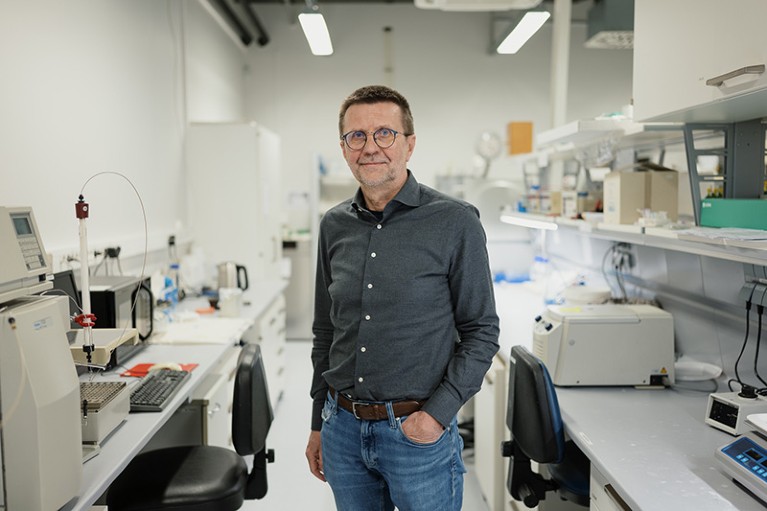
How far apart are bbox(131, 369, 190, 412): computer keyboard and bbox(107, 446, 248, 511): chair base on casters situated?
Result: 205 millimetres

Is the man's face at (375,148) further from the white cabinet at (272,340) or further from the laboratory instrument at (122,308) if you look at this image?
the white cabinet at (272,340)

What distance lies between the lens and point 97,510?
54.7 inches

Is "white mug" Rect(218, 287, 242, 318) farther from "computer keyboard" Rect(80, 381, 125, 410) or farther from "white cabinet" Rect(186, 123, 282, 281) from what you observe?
"computer keyboard" Rect(80, 381, 125, 410)

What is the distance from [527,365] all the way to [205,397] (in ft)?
4.33

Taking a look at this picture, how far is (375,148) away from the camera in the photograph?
1416 millimetres

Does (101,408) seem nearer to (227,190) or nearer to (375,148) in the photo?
(375,148)

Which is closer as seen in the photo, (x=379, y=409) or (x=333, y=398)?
(x=379, y=409)

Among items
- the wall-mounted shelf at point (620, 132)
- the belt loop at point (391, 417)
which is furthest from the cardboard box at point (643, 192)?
the belt loop at point (391, 417)

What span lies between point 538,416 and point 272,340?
94.9 inches

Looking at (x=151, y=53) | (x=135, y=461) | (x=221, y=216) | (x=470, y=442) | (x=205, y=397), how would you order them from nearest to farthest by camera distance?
(x=135, y=461), (x=205, y=397), (x=470, y=442), (x=151, y=53), (x=221, y=216)

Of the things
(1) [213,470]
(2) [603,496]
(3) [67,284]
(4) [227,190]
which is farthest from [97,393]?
(4) [227,190]

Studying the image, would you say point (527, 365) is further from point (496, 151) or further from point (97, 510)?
point (496, 151)

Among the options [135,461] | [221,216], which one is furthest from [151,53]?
[135,461]

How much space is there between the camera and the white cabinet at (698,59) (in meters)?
1.30
